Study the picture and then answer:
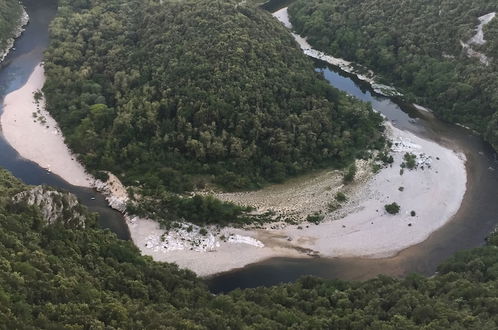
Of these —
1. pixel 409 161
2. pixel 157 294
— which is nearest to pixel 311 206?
pixel 409 161

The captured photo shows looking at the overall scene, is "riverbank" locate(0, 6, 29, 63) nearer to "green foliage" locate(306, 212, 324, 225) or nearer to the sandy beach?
the sandy beach

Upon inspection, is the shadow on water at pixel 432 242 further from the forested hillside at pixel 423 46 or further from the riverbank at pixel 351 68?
the riverbank at pixel 351 68

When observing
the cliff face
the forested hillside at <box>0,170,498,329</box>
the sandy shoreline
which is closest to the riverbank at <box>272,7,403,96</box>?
the sandy shoreline

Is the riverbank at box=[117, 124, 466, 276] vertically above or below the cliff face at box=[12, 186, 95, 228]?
above

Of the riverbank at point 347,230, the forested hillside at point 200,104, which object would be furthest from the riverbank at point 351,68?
the riverbank at point 347,230

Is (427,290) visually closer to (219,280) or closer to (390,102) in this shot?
(219,280)

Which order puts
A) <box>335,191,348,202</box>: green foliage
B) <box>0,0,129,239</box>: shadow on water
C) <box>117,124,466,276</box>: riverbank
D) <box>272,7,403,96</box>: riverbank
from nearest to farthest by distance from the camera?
<box>117,124,466,276</box>: riverbank < <box>0,0,129,239</box>: shadow on water < <box>335,191,348,202</box>: green foliage < <box>272,7,403,96</box>: riverbank

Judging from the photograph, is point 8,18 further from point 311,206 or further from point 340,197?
point 340,197
